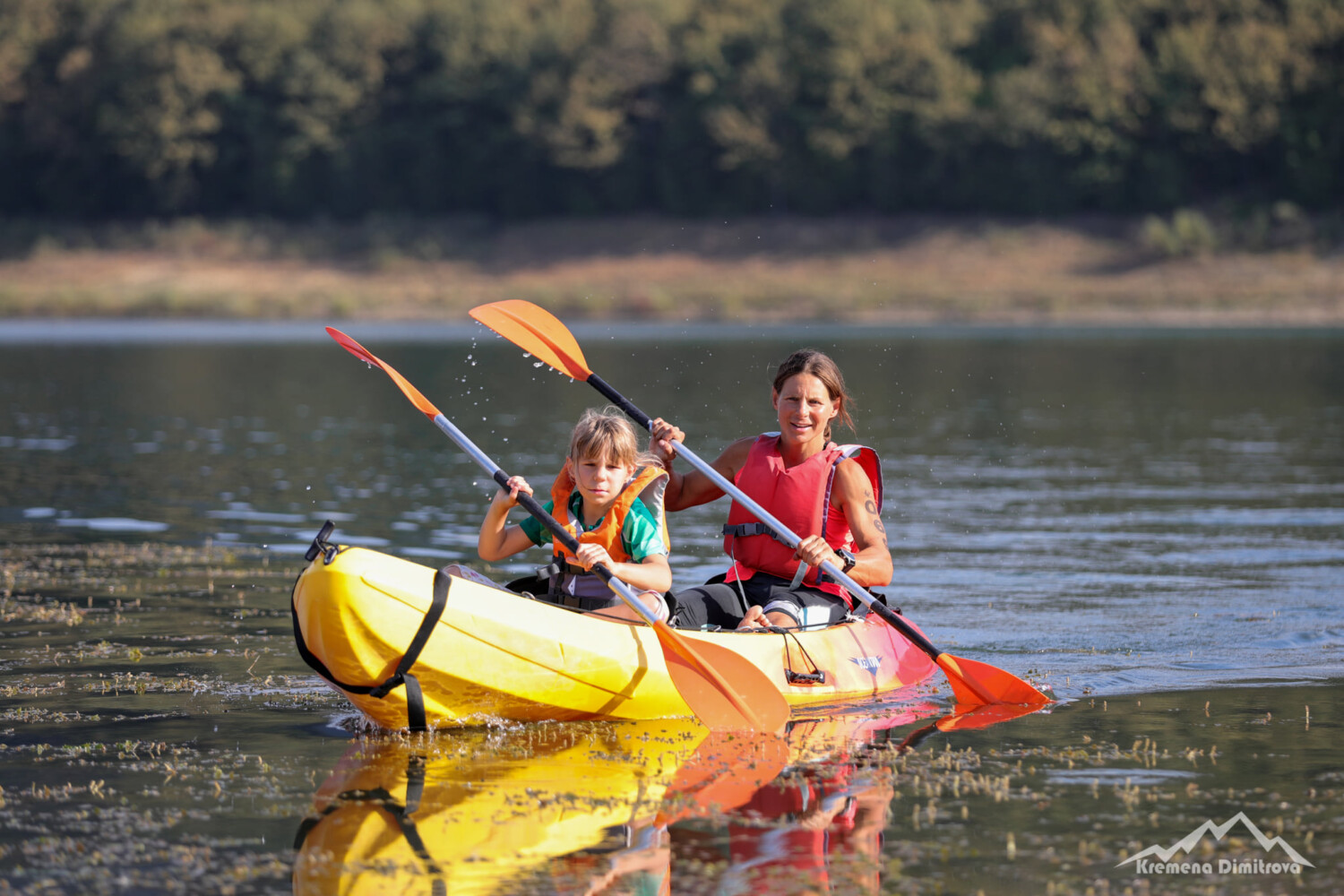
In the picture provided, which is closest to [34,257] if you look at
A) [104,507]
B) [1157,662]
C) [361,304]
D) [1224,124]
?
[361,304]

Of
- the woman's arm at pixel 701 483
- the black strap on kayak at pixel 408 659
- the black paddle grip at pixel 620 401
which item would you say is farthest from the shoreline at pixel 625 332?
the black strap on kayak at pixel 408 659

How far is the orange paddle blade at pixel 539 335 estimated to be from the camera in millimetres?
9461

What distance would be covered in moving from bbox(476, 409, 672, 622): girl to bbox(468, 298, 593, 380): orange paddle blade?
5.50ft

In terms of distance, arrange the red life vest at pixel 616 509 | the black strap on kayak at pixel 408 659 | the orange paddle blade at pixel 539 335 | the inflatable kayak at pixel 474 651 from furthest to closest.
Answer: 1. the orange paddle blade at pixel 539 335
2. the red life vest at pixel 616 509
3. the black strap on kayak at pixel 408 659
4. the inflatable kayak at pixel 474 651

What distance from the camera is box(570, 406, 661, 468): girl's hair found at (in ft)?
24.4

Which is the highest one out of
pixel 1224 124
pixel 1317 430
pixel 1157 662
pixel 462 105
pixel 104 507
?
pixel 462 105

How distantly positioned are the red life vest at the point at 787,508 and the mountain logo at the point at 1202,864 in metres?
2.81

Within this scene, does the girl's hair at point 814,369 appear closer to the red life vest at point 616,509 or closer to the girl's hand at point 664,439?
the girl's hand at point 664,439

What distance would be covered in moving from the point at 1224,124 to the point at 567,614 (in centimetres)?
4710

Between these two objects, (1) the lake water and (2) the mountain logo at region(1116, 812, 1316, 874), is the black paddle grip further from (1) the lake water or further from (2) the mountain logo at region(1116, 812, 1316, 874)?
(2) the mountain logo at region(1116, 812, 1316, 874)

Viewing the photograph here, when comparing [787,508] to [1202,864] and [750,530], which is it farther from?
[1202,864]

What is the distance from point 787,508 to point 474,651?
189 centimetres

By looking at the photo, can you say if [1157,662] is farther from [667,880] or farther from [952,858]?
[667,880]

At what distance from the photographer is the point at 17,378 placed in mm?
31469
